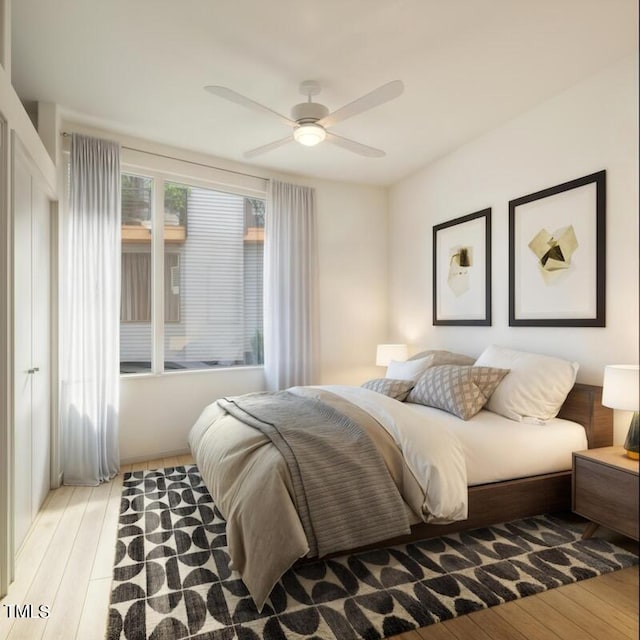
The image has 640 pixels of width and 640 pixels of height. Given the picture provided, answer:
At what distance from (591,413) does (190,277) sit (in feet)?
10.6

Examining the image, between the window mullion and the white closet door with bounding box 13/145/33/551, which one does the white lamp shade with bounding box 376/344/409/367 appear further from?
the white closet door with bounding box 13/145/33/551

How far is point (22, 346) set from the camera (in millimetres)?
2344

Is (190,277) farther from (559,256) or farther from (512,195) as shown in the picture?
(559,256)

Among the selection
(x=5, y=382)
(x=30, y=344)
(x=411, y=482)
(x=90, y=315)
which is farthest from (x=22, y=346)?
(x=411, y=482)

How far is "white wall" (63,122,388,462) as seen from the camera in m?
3.70

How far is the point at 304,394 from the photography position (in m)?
3.03

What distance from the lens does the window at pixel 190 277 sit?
12.2 feet

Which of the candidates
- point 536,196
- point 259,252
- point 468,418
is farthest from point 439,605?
point 259,252

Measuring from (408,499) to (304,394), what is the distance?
110 cm

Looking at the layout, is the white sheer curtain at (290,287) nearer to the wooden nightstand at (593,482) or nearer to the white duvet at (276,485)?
the white duvet at (276,485)

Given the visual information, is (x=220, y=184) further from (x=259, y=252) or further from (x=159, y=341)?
(x=159, y=341)

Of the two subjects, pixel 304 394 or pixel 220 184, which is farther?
pixel 220 184

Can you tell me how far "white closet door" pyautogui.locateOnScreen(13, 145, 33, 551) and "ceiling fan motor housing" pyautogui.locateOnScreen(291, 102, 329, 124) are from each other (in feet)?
4.98

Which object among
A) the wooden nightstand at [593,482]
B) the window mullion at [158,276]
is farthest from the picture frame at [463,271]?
the window mullion at [158,276]
